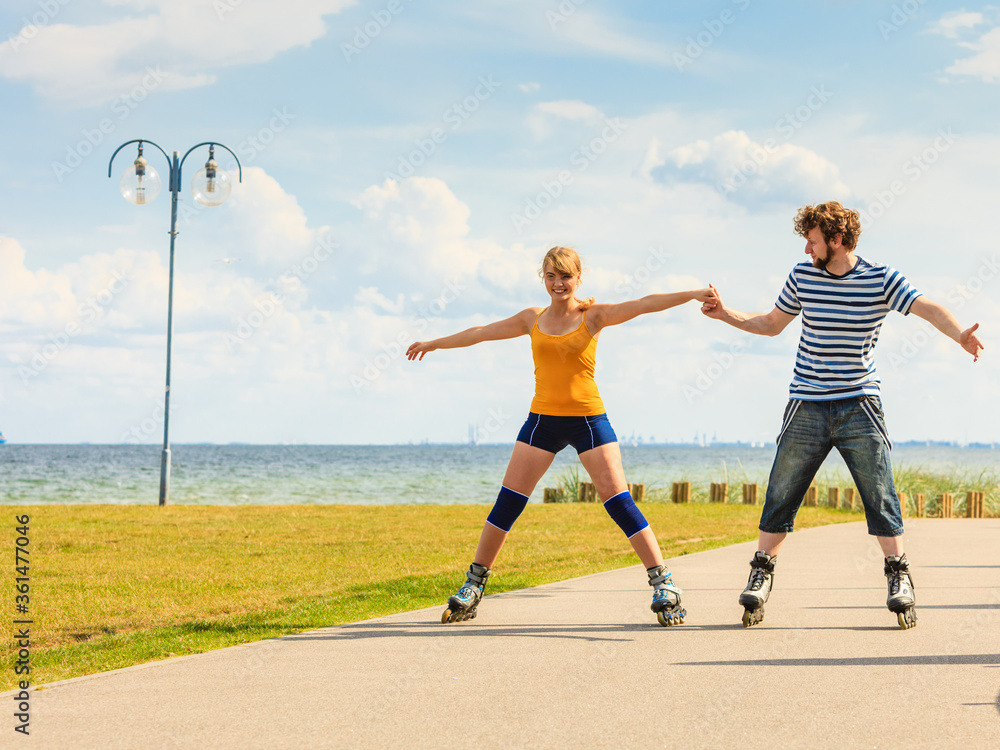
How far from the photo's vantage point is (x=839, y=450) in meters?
5.74

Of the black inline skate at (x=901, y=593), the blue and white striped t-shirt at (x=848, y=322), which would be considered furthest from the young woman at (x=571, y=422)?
the black inline skate at (x=901, y=593)

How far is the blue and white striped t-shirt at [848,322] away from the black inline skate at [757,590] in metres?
0.96

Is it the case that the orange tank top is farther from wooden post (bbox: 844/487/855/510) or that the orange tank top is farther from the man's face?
wooden post (bbox: 844/487/855/510)

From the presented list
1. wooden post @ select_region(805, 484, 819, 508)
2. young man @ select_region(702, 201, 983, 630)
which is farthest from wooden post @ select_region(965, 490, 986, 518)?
young man @ select_region(702, 201, 983, 630)

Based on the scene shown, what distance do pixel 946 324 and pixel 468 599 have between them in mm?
3041

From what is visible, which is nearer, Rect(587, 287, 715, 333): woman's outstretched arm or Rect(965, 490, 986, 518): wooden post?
Rect(587, 287, 715, 333): woman's outstretched arm

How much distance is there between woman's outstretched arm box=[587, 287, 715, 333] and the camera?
5.74 metres

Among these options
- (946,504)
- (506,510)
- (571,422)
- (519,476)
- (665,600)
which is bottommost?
(946,504)

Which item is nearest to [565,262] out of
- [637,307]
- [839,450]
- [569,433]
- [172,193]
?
[637,307]

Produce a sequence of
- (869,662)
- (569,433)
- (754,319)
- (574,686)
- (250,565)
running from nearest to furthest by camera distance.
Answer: (574,686) < (869,662) < (569,433) < (754,319) < (250,565)

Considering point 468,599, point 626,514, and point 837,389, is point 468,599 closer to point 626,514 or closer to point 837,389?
point 626,514

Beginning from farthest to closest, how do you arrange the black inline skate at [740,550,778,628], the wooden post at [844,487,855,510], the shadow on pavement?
the wooden post at [844,487,855,510] < the black inline skate at [740,550,778,628] < the shadow on pavement

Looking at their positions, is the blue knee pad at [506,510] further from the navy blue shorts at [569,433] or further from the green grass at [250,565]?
the green grass at [250,565]

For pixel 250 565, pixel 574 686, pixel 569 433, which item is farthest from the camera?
pixel 250 565
